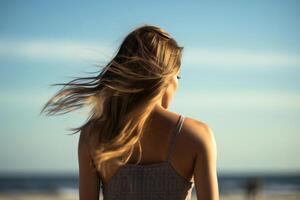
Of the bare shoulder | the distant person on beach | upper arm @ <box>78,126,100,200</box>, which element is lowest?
the distant person on beach

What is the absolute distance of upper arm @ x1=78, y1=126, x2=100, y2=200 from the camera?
331 centimetres

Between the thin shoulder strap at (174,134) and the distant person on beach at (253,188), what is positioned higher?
the thin shoulder strap at (174,134)

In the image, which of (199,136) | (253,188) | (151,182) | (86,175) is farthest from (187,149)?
(253,188)

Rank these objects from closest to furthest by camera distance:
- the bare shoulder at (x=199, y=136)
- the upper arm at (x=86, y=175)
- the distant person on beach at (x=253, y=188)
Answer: the bare shoulder at (x=199, y=136), the upper arm at (x=86, y=175), the distant person on beach at (x=253, y=188)

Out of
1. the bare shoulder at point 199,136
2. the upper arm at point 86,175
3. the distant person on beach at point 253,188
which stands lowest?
the distant person on beach at point 253,188

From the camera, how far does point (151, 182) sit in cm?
322

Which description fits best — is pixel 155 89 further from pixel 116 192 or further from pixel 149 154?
pixel 116 192

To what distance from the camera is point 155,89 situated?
3.24 metres

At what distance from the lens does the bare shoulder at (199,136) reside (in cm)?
312

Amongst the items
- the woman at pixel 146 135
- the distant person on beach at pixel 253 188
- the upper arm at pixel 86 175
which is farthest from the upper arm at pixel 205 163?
the distant person on beach at pixel 253 188

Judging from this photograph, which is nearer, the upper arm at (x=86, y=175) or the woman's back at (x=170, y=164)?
the woman's back at (x=170, y=164)

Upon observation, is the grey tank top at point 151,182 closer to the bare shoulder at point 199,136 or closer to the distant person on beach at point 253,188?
the bare shoulder at point 199,136

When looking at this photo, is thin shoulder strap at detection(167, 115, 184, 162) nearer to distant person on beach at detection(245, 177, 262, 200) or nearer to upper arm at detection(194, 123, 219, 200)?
upper arm at detection(194, 123, 219, 200)

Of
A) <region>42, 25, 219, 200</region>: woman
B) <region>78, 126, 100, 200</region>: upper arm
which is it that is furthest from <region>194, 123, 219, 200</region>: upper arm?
<region>78, 126, 100, 200</region>: upper arm
